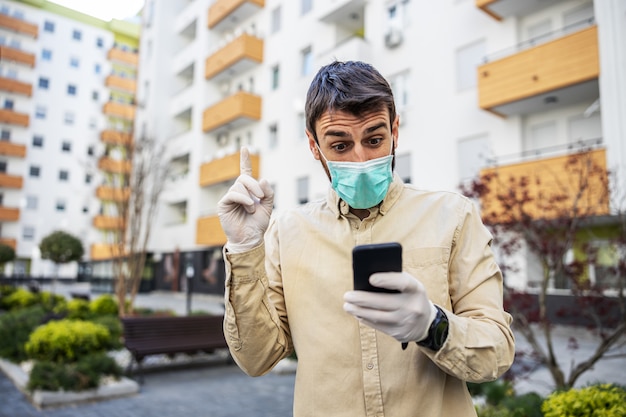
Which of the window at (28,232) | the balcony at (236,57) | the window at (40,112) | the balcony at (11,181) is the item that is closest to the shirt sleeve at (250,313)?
the balcony at (236,57)

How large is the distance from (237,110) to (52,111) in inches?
1368

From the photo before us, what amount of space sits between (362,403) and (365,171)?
0.71 metres

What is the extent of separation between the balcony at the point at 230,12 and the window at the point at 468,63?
13.3 metres

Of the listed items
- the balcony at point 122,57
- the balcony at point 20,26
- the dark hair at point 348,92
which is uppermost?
the balcony at point 20,26

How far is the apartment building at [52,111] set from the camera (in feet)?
145

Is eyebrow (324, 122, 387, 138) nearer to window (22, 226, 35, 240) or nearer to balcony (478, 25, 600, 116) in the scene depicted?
balcony (478, 25, 600, 116)

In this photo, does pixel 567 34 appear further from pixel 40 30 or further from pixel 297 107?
pixel 40 30

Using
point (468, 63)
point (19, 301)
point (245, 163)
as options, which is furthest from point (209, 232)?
point (245, 163)

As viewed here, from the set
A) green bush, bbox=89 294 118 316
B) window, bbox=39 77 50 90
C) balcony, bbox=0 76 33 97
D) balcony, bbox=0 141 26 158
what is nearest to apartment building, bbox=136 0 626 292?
green bush, bbox=89 294 118 316

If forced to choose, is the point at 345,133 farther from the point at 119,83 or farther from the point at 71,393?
the point at 119,83

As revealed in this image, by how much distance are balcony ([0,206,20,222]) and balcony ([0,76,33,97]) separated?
11.7 meters

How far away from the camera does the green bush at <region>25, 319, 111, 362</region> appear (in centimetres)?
674

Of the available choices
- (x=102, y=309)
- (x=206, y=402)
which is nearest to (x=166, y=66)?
(x=102, y=309)

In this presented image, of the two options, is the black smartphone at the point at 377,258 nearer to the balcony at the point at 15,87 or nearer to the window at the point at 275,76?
the window at the point at 275,76
